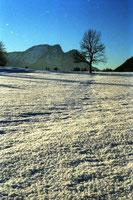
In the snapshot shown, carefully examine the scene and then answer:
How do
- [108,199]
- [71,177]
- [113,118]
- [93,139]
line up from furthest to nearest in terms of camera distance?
[113,118], [93,139], [71,177], [108,199]

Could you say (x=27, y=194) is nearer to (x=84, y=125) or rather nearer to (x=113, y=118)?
(x=84, y=125)

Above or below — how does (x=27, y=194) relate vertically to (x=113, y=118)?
below

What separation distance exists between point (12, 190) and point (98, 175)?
443 mm

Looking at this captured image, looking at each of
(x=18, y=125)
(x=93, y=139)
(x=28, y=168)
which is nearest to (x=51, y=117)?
(x=18, y=125)

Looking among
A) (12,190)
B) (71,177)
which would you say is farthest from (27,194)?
(71,177)

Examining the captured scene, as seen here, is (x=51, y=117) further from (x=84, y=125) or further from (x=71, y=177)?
(x=71, y=177)

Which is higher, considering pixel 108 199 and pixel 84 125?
pixel 84 125

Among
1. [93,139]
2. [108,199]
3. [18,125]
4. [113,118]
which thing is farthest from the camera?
[113,118]

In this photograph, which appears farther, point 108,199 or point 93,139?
point 93,139

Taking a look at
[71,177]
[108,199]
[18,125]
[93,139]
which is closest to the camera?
[108,199]

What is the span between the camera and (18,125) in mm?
1490

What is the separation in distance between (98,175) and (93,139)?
0.42 m

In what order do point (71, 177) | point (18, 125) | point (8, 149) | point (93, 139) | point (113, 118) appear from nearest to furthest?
point (71, 177)
point (8, 149)
point (93, 139)
point (18, 125)
point (113, 118)

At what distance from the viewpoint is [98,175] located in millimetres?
806
